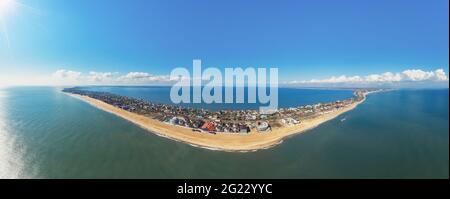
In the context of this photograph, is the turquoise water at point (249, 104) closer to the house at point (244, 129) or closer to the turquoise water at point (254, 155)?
the house at point (244, 129)

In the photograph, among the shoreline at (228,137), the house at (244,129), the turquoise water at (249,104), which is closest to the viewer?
the shoreline at (228,137)

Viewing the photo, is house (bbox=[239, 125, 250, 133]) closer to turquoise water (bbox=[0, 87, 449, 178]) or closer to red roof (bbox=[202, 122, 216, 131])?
red roof (bbox=[202, 122, 216, 131])

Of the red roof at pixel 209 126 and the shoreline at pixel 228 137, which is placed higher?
the red roof at pixel 209 126

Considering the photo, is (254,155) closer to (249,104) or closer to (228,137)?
(228,137)

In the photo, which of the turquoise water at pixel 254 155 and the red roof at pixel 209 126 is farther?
the red roof at pixel 209 126

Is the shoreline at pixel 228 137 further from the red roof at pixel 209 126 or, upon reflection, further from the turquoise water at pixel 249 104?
the turquoise water at pixel 249 104

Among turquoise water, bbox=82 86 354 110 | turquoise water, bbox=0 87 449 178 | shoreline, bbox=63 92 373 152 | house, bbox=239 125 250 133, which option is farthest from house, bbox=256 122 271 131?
turquoise water, bbox=82 86 354 110

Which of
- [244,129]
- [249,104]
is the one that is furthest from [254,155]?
[249,104]

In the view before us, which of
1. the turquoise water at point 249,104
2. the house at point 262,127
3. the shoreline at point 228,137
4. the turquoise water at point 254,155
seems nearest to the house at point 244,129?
the shoreline at point 228,137

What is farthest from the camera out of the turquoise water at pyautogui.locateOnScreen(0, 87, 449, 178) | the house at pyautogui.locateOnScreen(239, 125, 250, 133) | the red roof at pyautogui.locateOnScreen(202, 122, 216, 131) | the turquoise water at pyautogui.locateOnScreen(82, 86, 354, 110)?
the turquoise water at pyautogui.locateOnScreen(82, 86, 354, 110)

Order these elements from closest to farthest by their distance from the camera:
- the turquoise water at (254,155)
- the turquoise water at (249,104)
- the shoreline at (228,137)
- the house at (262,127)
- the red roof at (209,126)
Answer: the turquoise water at (254,155), the shoreline at (228,137), the red roof at (209,126), the house at (262,127), the turquoise water at (249,104)
